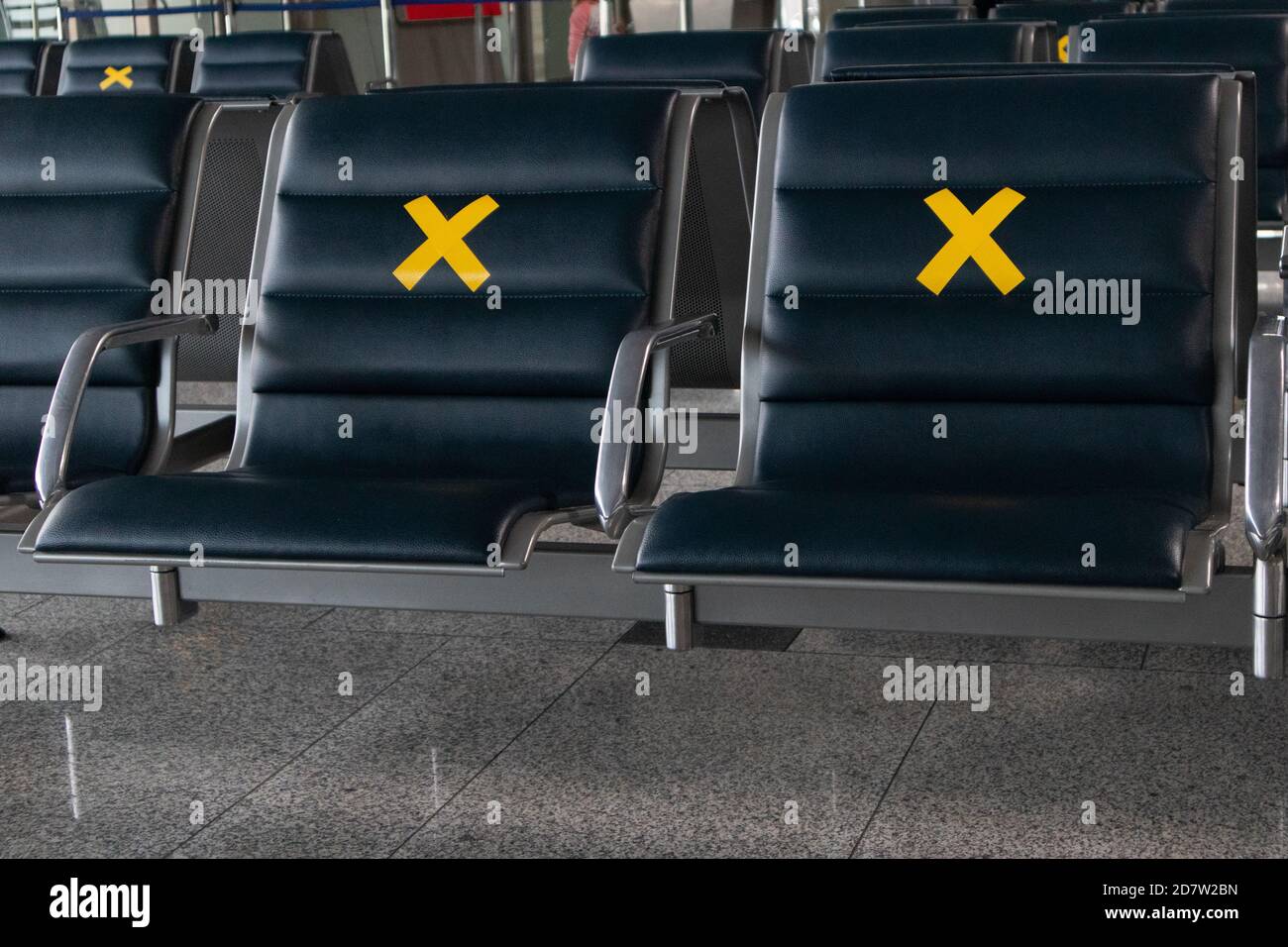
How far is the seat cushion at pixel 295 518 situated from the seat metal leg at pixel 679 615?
0.22 m

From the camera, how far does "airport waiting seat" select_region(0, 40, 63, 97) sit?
6824mm

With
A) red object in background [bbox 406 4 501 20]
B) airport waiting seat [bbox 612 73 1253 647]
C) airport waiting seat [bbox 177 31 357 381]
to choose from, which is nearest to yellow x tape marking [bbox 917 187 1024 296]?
airport waiting seat [bbox 612 73 1253 647]

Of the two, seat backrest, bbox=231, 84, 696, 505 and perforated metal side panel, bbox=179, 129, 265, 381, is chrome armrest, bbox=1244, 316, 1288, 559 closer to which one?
seat backrest, bbox=231, 84, 696, 505

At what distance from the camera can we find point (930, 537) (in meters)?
1.81

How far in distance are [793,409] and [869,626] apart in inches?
19.9

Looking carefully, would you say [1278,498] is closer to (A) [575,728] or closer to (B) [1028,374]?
(B) [1028,374]

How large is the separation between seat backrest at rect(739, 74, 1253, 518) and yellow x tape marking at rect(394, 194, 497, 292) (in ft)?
1.43

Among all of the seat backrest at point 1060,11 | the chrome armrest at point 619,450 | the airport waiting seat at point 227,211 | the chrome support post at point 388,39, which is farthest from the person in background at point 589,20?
the chrome armrest at point 619,450

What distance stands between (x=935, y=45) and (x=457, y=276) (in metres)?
2.51

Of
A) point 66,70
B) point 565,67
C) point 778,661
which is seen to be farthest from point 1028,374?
point 565,67

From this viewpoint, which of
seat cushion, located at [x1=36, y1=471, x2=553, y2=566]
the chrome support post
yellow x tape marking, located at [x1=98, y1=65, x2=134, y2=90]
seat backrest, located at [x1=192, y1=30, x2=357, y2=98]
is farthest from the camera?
the chrome support post

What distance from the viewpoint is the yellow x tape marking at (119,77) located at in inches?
275

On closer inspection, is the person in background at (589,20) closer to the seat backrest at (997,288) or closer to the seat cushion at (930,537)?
the seat backrest at (997,288)

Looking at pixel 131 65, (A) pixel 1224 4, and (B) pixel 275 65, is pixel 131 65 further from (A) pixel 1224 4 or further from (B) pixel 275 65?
(A) pixel 1224 4
